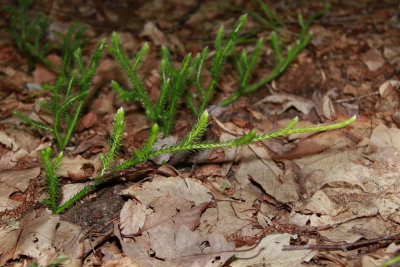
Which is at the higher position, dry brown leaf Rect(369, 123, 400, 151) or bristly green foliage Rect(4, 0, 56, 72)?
bristly green foliage Rect(4, 0, 56, 72)

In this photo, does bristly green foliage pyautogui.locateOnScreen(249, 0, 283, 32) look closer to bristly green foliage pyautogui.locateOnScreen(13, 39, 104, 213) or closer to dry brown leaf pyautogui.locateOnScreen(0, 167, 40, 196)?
bristly green foliage pyautogui.locateOnScreen(13, 39, 104, 213)

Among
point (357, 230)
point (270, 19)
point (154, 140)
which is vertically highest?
point (270, 19)

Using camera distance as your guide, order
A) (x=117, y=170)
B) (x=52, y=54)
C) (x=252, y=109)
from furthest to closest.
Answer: (x=52, y=54)
(x=252, y=109)
(x=117, y=170)

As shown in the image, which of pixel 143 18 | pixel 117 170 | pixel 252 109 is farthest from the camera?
pixel 143 18

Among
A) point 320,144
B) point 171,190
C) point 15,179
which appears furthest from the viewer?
point 320,144

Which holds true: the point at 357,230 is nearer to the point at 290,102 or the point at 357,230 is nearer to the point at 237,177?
the point at 237,177

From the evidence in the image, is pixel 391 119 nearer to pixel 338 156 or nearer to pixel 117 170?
pixel 338 156

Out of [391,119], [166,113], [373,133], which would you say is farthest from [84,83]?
[391,119]

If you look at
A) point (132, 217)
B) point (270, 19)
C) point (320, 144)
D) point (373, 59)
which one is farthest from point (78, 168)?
point (373, 59)

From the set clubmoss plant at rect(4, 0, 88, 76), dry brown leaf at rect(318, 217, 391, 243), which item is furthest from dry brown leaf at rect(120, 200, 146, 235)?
clubmoss plant at rect(4, 0, 88, 76)
